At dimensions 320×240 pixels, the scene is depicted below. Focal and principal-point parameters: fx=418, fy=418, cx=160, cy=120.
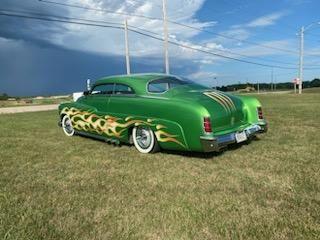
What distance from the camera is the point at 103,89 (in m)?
8.79

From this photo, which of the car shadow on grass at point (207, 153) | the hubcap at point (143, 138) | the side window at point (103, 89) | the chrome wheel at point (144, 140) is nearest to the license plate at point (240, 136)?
the car shadow on grass at point (207, 153)

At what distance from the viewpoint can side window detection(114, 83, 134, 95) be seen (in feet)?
26.1

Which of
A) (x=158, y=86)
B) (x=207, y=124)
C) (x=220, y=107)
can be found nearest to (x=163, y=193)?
(x=207, y=124)

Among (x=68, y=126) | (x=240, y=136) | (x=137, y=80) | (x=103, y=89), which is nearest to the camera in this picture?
(x=240, y=136)

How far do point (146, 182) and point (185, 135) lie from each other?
1406 mm

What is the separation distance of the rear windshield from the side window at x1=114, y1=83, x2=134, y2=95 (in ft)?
1.43

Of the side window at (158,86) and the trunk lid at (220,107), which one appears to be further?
the side window at (158,86)

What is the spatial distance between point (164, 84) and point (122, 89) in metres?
0.90

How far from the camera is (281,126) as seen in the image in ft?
34.0

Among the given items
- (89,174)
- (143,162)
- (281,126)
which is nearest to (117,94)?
(143,162)

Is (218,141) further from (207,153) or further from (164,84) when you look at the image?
(164,84)

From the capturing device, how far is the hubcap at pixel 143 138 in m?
7.48

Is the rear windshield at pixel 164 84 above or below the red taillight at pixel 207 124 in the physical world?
above

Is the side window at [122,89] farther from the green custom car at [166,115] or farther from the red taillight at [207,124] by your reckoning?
the red taillight at [207,124]
